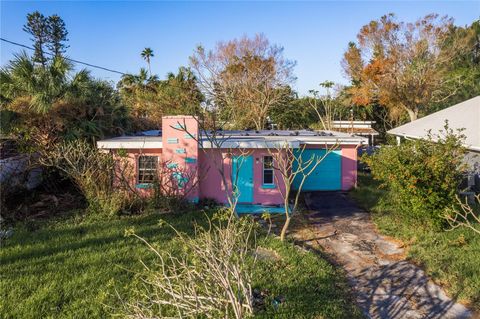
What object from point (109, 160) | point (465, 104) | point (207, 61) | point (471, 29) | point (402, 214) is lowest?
point (402, 214)

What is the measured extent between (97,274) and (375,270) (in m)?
5.90

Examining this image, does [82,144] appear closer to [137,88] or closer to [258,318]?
[258,318]

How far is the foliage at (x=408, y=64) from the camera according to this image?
29.7 metres

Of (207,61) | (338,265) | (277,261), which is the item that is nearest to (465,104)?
(338,265)

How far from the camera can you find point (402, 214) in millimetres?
10680

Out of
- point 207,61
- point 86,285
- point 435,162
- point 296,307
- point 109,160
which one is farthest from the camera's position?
point 207,61

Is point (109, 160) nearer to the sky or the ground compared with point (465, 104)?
nearer to the ground

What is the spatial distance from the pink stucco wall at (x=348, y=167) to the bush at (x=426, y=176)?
6938 mm

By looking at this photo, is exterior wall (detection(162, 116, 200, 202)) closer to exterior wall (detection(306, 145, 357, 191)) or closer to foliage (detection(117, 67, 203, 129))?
foliage (detection(117, 67, 203, 129))

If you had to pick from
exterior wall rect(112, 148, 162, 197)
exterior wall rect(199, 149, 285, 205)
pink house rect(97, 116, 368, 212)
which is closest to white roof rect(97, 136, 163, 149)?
pink house rect(97, 116, 368, 212)

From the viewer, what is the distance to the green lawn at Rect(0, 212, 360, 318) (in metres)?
5.73

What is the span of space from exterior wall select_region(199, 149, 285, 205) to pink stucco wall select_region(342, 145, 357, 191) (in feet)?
15.2

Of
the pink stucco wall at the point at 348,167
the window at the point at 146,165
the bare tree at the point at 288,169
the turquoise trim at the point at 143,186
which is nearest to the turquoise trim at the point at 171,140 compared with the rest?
the window at the point at 146,165

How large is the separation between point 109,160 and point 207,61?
23.8m
